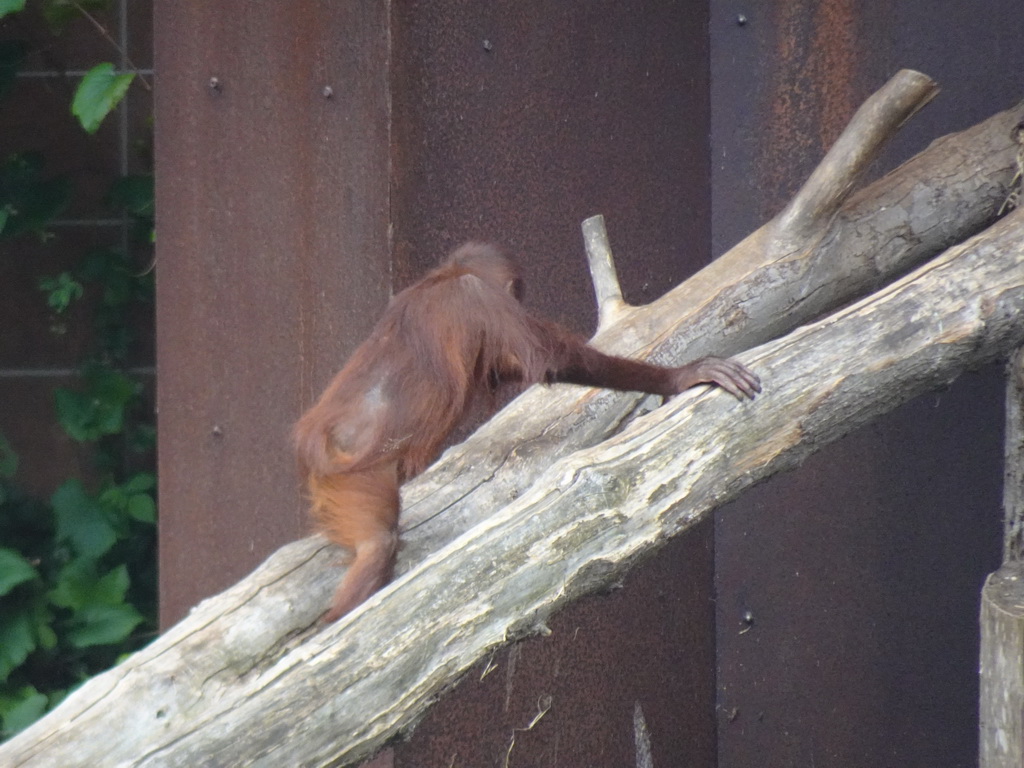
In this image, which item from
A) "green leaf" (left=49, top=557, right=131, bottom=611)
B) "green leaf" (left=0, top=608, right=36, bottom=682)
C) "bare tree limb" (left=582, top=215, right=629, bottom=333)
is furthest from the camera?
"green leaf" (left=49, top=557, right=131, bottom=611)

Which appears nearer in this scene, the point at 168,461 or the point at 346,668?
the point at 346,668

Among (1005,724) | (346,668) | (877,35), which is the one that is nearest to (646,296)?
(877,35)

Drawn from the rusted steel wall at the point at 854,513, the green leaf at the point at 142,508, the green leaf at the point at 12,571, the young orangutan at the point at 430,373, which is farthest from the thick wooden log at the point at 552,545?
the green leaf at the point at 142,508

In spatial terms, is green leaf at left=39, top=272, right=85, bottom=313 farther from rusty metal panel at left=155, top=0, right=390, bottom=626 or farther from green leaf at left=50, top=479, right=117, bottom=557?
rusty metal panel at left=155, top=0, right=390, bottom=626

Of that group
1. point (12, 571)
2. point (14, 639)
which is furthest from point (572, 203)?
point (14, 639)

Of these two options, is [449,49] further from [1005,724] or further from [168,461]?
[1005,724]

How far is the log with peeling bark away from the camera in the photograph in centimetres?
145

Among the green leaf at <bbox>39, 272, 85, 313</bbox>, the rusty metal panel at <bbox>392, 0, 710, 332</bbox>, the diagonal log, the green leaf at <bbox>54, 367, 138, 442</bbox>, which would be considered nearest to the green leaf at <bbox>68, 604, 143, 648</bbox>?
the green leaf at <bbox>54, 367, 138, 442</bbox>

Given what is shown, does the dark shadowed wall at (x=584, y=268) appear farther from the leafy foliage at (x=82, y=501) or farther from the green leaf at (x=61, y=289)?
the green leaf at (x=61, y=289)

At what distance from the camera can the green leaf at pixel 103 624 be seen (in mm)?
3303

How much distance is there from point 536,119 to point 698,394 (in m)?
1.36

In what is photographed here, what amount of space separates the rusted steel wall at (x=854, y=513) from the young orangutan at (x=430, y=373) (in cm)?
123

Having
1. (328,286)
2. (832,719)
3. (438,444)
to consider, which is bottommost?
(832,719)

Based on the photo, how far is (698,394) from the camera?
1848 millimetres
